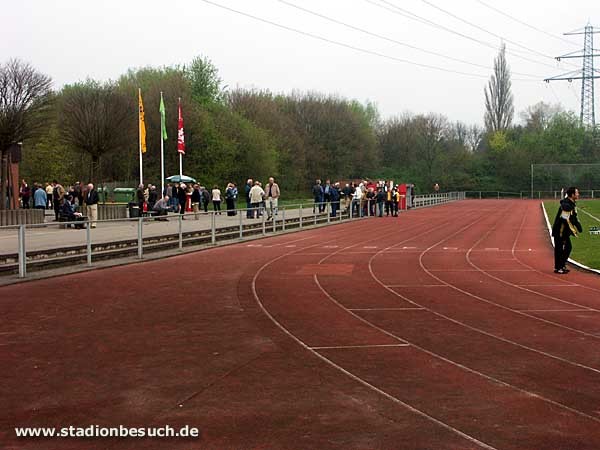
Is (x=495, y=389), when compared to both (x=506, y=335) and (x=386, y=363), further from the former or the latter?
(x=506, y=335)

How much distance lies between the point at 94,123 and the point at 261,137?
1069 inches

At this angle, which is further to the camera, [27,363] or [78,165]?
[78,165]

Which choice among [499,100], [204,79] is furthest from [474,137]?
[204,79]

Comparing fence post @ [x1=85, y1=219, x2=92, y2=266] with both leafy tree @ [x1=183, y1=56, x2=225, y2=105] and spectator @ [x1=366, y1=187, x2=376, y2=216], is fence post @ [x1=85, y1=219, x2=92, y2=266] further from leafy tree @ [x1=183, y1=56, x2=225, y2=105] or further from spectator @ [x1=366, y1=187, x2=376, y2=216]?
leafy tree @ [x1=183, y1=56, x2=225, y2=105]

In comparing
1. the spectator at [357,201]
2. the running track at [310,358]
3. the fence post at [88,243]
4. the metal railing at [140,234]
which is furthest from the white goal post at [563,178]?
the running track at [310,358]

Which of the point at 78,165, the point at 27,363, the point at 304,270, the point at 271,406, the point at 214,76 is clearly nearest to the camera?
the point at 271,406

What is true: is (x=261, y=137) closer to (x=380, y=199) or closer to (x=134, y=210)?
(x=380, y=199)

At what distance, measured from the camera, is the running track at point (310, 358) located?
214 inches

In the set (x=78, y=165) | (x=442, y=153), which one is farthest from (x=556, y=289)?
(x=442, y=153)

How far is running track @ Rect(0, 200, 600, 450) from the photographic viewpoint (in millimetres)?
5430

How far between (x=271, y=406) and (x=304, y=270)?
33.6ft

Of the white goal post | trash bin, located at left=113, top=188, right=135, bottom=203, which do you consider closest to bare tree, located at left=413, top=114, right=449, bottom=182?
the white goal post

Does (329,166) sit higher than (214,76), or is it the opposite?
(214,76)

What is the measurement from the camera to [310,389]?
21.1 feet
